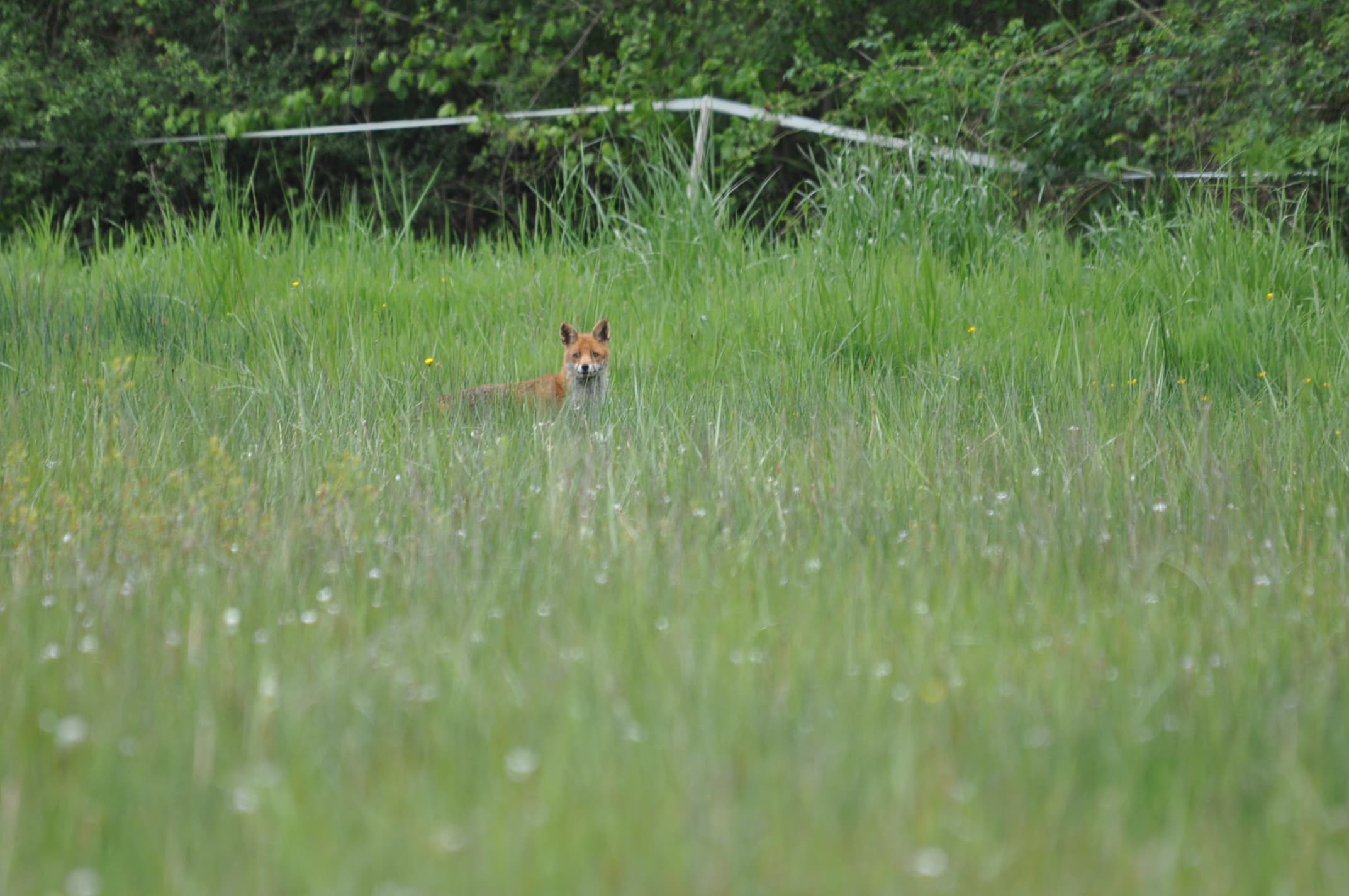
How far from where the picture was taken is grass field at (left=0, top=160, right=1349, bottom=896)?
1910mm

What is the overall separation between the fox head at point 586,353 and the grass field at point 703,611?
0.23m

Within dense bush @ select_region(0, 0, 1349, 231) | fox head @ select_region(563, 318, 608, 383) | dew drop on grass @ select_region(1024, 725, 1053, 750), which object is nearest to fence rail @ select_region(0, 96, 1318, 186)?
dense bush @ select_region(0, 0, 1349, 231)

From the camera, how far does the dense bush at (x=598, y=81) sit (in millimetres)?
9445

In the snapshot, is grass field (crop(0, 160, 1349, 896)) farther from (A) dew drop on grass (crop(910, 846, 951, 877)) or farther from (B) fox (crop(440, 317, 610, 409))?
(B) fox (crop(440, 317, 610, 409))

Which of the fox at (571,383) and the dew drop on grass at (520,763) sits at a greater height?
the dew drop on grass at (520,763)

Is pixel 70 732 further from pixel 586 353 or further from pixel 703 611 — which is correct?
pixel 586 353

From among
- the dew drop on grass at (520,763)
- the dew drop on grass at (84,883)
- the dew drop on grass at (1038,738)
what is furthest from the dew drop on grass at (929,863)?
the dew drop on grass at (84,883)

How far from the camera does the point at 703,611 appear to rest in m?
2.83

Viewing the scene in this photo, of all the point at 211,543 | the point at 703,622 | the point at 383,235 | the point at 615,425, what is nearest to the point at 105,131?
the point at 383,235

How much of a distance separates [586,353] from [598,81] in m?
7.39

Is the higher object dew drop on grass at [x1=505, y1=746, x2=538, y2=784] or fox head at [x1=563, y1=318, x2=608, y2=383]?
dew drop on grass at [x1=505, y1=746, x2=538, y2=784]

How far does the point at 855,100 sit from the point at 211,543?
923 cm

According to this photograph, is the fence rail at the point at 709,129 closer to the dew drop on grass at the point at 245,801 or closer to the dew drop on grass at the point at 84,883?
the dew drop on grass at the point at 245,801

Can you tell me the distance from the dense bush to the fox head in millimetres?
3057
